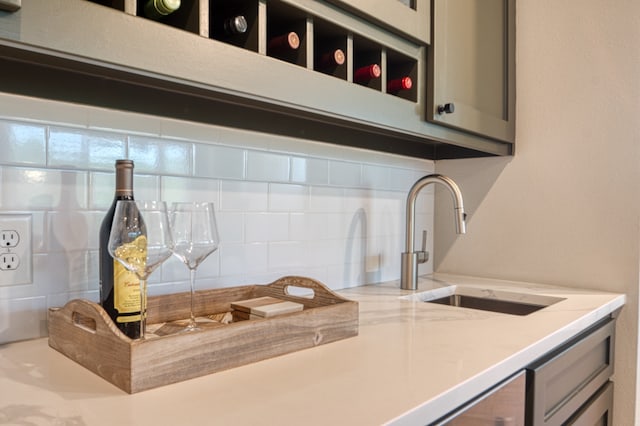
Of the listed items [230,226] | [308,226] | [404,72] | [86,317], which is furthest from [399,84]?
[86,317]

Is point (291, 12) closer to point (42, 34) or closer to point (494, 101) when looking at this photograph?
point (42, 34)

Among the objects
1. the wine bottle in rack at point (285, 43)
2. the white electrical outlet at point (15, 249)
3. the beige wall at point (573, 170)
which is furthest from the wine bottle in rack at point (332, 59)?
the beige wall at point (573, 170)

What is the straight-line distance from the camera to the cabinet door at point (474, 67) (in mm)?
1328

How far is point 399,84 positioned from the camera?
1283 mm

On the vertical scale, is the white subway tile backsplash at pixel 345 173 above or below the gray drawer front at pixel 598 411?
above

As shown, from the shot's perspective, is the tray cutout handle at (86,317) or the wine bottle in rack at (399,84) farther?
the wine bottle in rack at (399,84)

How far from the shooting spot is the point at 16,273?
0.90 meters

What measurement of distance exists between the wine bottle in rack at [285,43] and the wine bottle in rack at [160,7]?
242 millimetres

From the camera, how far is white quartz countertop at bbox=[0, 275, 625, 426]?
0.60m

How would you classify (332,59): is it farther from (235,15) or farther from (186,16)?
(186,16)

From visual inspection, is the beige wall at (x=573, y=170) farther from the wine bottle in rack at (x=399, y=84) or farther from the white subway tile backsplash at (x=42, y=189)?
the white subway tile backsplash at (x=42, y=189)

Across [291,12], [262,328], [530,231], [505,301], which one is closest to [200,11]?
[291,12]

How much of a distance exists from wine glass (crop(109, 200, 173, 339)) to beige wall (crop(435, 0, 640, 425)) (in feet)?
4.43

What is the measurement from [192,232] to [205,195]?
0.30 m
